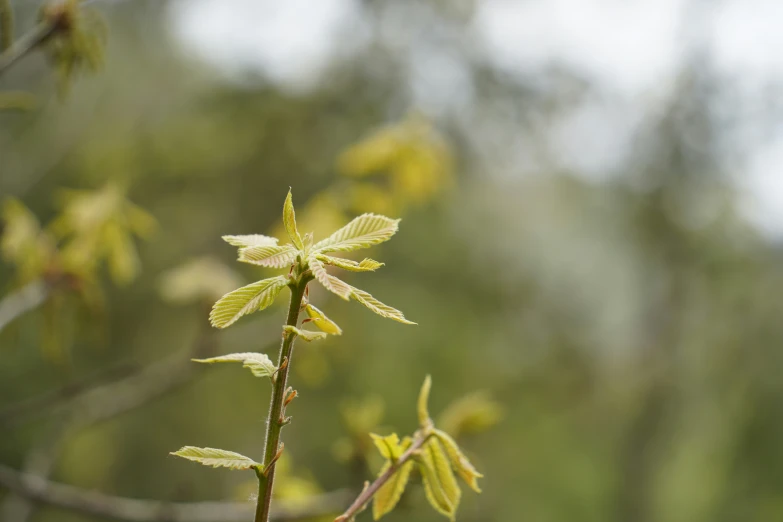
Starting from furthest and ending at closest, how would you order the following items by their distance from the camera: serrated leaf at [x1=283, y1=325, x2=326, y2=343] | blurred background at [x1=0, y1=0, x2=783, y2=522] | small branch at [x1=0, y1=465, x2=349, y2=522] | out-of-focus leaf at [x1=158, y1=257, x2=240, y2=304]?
blurred background at [x1=0, y1=0, x2=783, y2=522] → out-of-focus leaf at [x1=158, y1=257, x2=240, y2=304] → small branch at [x1=0, y1=465, x2=349, y2=522] → serrated leaf at [x1=283, y1=325, x2=326, y2=343]

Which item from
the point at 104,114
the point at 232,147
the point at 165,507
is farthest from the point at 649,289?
the point at 165,507

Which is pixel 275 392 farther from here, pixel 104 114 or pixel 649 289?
pixel 649 289

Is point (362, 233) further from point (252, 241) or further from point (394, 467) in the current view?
point (394, 467)

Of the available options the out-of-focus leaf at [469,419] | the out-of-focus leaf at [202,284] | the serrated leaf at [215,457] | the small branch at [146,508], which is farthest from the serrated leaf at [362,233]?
the out-of-focus leaf at [202,284]

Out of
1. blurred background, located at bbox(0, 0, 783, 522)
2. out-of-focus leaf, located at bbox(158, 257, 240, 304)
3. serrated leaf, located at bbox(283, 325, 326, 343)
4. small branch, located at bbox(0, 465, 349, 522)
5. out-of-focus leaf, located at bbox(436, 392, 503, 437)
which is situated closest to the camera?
serrated leaf, located at bbox(283, 325, 326, 343)

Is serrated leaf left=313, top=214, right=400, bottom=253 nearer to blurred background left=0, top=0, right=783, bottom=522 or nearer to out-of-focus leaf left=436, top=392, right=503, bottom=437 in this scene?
out-of-focus leaf left=436, top=392, right=503, bottom=437

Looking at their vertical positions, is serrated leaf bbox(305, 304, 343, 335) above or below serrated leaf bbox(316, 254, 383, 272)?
below

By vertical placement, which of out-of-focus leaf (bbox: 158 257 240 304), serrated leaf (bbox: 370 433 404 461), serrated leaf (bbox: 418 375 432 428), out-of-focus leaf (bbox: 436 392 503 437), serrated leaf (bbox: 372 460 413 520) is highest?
out-of-focus leaf (bbox: 158 257 240 304)

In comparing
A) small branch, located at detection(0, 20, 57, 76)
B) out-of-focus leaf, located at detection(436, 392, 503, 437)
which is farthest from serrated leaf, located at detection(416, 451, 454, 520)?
small branch, located at detection(0, 20, 57, 76)
